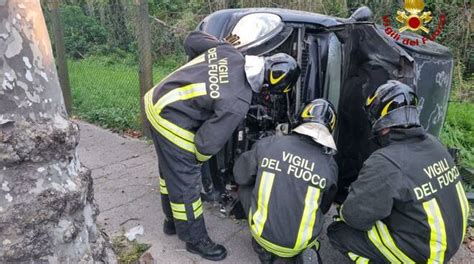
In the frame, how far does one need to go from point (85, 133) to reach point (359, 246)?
4.31 metres

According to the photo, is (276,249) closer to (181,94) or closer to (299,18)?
(181,94)

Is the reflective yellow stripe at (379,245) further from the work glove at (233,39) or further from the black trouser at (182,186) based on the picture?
the work glove at (233,39)

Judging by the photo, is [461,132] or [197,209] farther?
[461,132]

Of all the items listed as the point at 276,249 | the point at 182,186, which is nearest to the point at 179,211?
the point at 182,186

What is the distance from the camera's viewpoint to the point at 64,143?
1.61 metres

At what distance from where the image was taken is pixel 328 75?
3.69m

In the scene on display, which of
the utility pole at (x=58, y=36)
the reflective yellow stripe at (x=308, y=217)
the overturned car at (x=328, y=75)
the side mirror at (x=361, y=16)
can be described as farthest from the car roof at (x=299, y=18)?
the utility pole at (x=58, y=36)

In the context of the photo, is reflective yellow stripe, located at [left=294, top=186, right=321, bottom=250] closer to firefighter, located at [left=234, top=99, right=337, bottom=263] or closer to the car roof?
firefighter, located at [left=234, top=99, right=337, bottom=263]

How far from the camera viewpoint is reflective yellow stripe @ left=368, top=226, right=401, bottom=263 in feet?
9.00

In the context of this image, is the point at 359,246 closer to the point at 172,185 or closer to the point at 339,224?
the point at 339,224

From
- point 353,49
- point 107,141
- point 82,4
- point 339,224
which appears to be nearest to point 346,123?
point 353,49

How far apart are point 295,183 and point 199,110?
805 millimetres

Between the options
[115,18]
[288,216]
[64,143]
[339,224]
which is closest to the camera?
[64,143]

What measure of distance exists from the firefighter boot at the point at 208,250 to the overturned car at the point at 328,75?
2.22 ft
